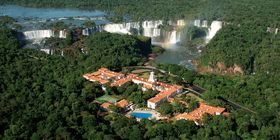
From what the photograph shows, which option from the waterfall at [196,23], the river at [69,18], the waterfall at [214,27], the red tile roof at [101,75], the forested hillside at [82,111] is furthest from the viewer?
the waterfall at [196,23]

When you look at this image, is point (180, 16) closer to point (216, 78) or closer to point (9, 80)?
point (216, 78)

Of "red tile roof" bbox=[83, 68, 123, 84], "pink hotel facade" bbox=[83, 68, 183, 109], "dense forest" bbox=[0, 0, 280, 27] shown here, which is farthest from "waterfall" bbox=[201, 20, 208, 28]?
"red tile roof" bbox=[83, 68, 123, 84]

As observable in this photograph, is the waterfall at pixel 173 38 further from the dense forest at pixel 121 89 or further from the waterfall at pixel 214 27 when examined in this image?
the dense forest at pixel 121 89

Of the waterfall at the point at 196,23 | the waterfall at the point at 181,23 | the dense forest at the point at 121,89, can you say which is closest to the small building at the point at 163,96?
the dense forest at the point at 121,89

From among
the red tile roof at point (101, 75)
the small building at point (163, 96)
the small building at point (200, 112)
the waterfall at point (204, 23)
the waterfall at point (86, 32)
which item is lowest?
the small building at point (200, 112)

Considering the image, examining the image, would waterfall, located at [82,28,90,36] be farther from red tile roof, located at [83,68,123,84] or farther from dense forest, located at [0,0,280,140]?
red tile roof, located at [83,68,123,84]

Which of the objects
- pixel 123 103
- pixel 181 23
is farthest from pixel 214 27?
pixel 123 103

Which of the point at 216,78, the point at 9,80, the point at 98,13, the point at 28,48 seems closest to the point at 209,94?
the point at 216,78
